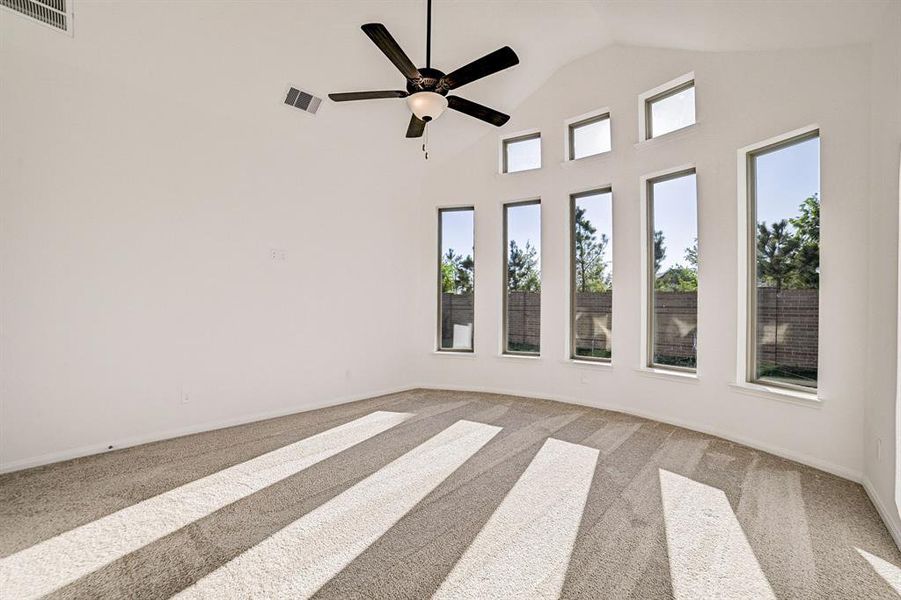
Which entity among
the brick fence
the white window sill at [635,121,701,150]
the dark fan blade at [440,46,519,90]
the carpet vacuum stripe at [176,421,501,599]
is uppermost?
the white window sill at [635,121,701,150]

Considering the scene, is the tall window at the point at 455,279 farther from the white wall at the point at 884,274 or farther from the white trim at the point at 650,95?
the white wall at the point at 884,274

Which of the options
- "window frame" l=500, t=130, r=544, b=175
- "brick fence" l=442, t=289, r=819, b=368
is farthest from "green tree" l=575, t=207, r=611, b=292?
"window frame" l=500, t=130, r=544, b=175

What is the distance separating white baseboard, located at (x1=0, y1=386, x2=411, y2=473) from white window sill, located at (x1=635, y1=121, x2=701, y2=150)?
438cm

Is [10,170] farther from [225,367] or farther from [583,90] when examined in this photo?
[583,90]

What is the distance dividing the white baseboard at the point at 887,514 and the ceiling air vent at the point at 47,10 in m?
5.98

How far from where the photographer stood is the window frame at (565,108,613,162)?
4.96 m

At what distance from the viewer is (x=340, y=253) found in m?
5.21

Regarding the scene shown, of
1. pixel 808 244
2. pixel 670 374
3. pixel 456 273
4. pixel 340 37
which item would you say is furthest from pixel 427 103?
pixel 670 374

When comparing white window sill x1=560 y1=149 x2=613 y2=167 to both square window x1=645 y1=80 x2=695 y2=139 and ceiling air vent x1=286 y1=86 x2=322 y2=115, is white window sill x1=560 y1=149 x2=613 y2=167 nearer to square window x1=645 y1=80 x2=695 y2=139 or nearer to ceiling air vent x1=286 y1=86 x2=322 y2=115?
square window x1=645 y1=80 x2=695 y2=139

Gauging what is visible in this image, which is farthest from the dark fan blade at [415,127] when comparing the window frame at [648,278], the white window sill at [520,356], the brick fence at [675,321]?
the white window sill at [520,356]

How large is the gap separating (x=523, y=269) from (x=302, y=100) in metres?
3.27

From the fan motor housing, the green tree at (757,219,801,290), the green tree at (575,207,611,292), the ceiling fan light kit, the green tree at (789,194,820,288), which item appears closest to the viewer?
the fan motor housing

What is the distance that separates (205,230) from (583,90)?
4.42 m

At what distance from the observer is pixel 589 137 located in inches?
204
